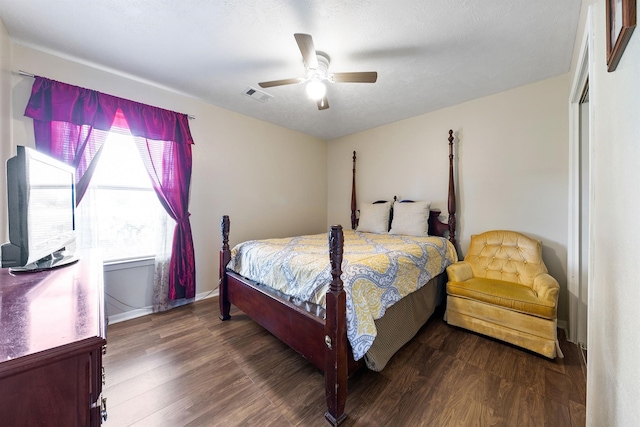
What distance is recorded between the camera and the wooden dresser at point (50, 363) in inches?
19.4

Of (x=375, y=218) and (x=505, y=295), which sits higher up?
(x=375, y=218)

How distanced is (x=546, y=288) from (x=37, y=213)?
3.39 meters

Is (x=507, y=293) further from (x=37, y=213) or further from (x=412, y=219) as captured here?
(x=37, y=213)

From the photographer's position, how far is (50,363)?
525 millimetres

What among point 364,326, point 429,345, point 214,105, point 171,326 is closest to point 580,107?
point 429,345

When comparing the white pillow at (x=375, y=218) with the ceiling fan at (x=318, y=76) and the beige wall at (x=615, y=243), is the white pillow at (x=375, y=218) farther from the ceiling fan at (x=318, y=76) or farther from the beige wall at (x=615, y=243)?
the beige wall at (x=615, y=243)

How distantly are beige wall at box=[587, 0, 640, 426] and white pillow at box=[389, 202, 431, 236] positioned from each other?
6.15ft

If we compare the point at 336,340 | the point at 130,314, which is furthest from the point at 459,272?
the point at 130,314

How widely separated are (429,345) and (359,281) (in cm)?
115

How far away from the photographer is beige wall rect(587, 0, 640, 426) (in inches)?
25.7

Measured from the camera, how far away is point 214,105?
3113 millimetres

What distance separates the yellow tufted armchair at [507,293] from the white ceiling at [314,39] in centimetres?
172

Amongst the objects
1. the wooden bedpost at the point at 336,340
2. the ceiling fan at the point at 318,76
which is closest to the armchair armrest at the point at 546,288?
the wooden bedpost at the point at 336,340

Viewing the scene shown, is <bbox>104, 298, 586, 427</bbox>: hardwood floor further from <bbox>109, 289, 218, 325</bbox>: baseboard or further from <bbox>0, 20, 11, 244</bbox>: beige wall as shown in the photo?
<bbox>0, 20, 11, 244</bbox>: beige wall
